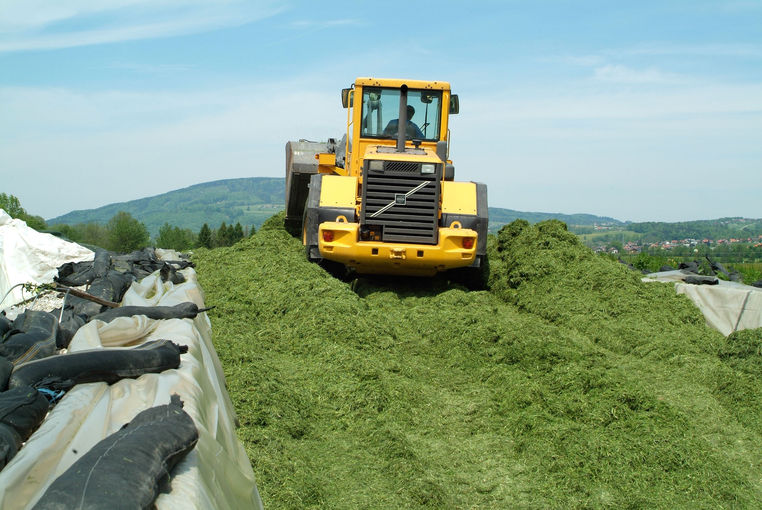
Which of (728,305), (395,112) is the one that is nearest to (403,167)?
(395,112)

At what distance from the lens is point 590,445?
4590 mm

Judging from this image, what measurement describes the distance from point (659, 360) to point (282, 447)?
4.10 metres

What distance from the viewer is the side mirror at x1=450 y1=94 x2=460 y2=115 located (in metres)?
10.5

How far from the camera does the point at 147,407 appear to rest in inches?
135

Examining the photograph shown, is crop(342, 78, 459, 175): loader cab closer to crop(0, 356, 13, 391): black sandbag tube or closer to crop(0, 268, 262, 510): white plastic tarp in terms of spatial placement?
crop(0, 268, 262, 510): white plastic tarp

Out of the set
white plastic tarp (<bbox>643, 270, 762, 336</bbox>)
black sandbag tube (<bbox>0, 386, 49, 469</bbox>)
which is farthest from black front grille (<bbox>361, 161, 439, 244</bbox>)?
black sandbag tube (<bbox>0, 386, 49, 469</bbox>)

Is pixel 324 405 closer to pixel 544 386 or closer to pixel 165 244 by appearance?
pixel 544 386

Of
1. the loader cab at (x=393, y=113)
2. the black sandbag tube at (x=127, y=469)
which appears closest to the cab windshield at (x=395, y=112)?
the loader cab at (x=393, y=113)

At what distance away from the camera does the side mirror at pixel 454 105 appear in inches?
412

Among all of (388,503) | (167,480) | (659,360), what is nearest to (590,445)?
(388,503)

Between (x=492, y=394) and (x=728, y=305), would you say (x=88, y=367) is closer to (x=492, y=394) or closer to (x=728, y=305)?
(x=492, y=394)

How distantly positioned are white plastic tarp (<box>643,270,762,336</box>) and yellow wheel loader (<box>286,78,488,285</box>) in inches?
111

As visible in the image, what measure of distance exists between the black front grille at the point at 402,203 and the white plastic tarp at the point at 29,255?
457 centimetres

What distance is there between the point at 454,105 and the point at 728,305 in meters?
4.87
